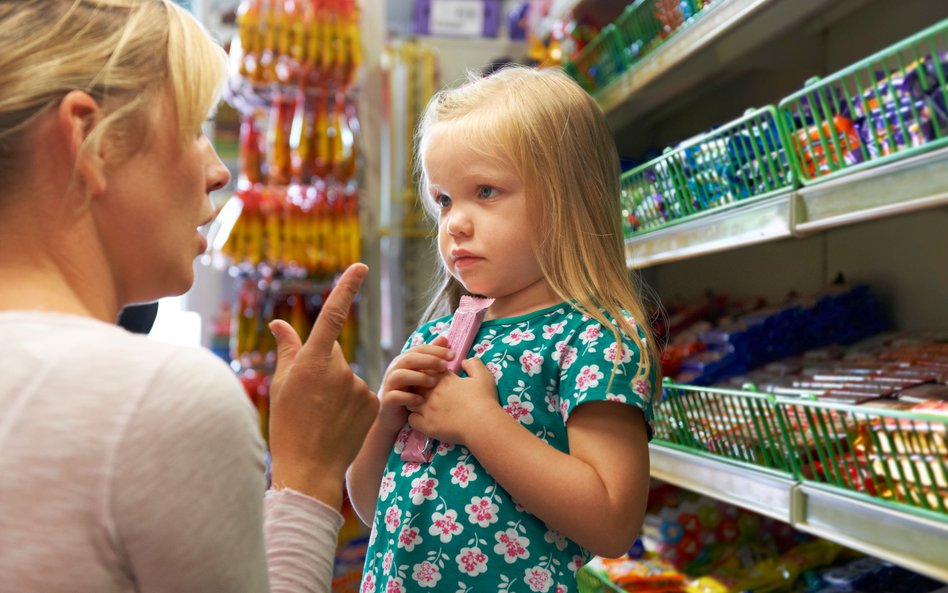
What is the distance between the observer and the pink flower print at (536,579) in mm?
1162

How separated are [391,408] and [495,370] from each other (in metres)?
0.16

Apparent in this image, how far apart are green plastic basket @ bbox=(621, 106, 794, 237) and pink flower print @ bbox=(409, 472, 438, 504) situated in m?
0.72

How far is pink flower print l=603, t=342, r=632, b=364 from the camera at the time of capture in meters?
1.17

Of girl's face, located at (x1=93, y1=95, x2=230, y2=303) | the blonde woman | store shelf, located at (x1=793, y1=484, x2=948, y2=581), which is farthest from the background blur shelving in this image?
girl's face, located at (x1=93, y1=95, x2=230, y2=303)

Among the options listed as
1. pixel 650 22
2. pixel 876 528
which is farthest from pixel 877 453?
pixel 650 22

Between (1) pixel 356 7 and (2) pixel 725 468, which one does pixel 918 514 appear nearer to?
(2) pixel 725 468

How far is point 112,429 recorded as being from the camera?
646mm

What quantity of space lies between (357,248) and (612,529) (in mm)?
2395

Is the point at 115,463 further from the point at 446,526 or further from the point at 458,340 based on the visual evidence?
the point at 458,340

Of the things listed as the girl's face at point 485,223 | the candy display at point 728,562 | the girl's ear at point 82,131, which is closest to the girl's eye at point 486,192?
the girl's face at point 485,223

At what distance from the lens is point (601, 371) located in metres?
1.16

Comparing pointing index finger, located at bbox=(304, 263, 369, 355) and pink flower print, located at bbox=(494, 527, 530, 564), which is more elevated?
pointing index finger, located at bbox=(304, 263, 369, 355)

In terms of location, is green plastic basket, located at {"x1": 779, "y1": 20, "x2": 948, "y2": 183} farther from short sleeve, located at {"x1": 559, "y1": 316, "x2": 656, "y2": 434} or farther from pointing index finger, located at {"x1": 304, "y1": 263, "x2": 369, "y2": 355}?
pointing index finger, located at {"x1": 304, "y1": 263, "x2": 369, "y2": 355}

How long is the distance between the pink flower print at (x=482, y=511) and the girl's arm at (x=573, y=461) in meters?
0.04
